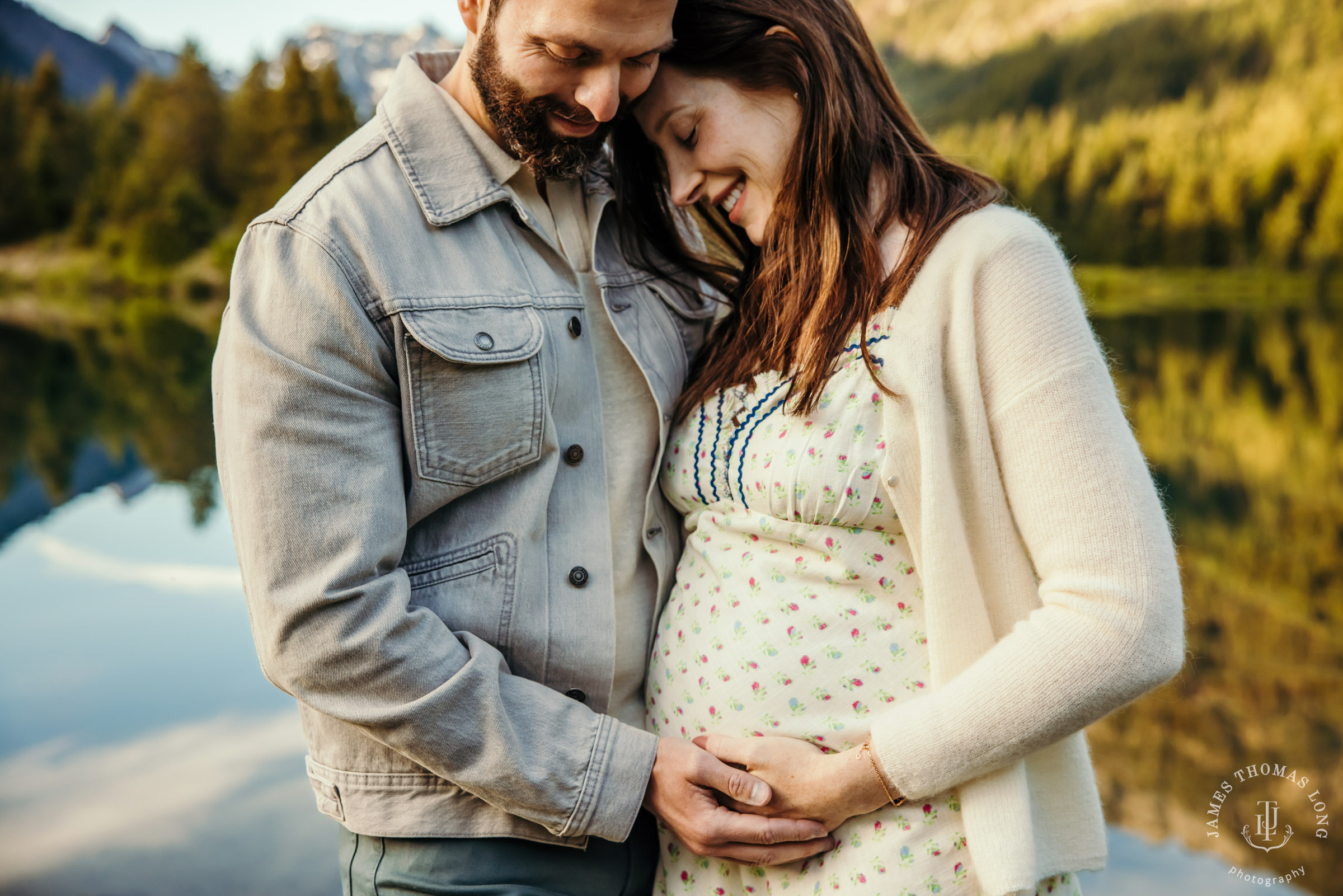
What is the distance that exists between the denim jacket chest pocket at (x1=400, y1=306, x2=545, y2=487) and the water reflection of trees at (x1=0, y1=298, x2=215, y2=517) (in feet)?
39.5

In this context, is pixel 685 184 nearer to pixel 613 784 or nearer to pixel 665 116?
pixel 665 116

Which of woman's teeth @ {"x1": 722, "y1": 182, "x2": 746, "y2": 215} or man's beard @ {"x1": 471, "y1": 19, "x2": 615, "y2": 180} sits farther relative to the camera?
woman's teeth @ {"x1": 722, "y1": 182, "x2": 746, "y2": 215}

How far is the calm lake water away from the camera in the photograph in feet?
17.8

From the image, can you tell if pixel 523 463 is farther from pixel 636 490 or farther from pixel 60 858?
pixel 60 858

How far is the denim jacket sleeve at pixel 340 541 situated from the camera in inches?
57.3

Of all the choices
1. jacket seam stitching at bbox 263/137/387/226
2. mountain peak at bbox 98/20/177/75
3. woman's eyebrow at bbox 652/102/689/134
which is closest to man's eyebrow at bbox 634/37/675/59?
woman's eyebrow at bbox 652/102/689/134

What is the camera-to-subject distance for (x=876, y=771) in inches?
62.9

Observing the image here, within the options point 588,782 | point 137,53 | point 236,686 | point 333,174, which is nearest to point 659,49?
point 333,174

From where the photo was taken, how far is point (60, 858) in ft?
18.5

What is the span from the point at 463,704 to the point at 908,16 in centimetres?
14040

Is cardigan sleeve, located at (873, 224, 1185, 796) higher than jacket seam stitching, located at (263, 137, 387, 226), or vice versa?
jacket seam stitching, located at (263, 137, 387, 226)

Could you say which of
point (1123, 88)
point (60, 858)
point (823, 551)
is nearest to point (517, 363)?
point (823, 551)

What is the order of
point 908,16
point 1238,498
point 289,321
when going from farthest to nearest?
1. point 908,16
2. point 1238,498
3. point 289,321

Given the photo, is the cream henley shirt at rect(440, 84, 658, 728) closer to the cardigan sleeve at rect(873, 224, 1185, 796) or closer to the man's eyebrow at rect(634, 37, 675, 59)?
the man's eyebrow at rect(634, 37, 675, 59)
